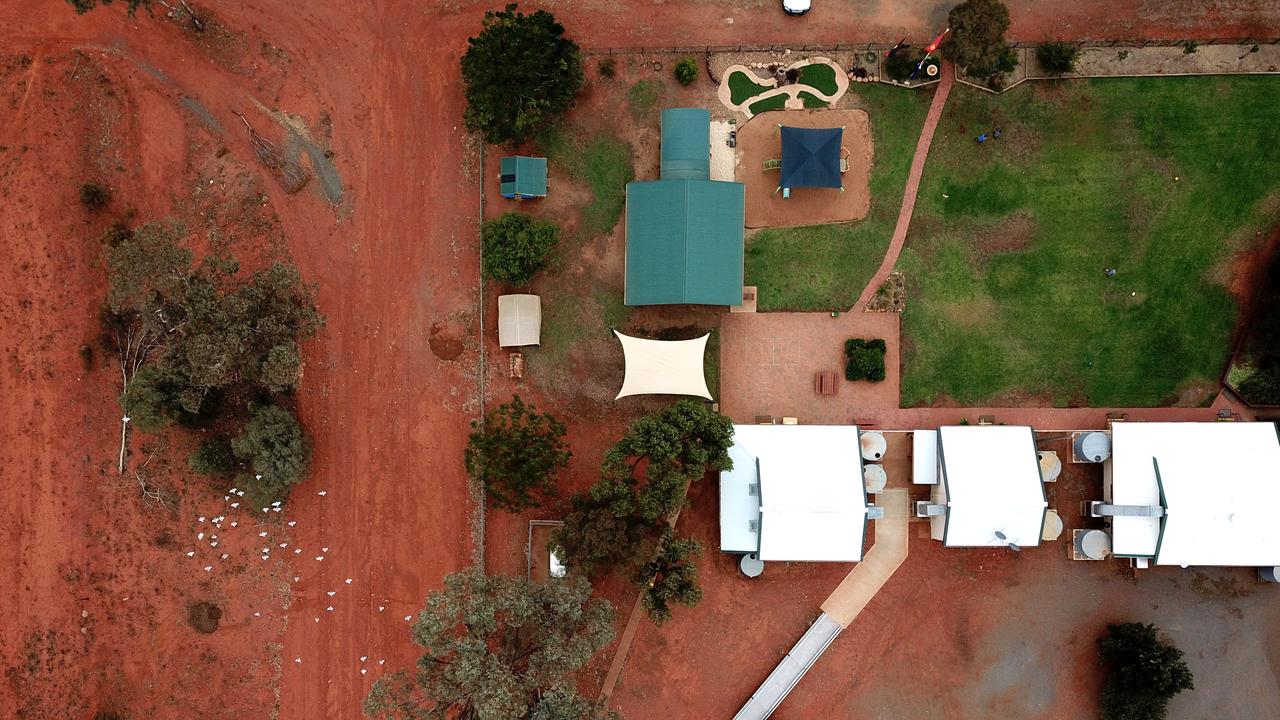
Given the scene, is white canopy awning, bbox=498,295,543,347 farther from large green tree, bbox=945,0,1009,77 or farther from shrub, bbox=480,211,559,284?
large green tree, bbox=945,0,1009,77

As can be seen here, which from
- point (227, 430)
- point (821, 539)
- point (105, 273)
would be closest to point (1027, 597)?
point (821, 539)

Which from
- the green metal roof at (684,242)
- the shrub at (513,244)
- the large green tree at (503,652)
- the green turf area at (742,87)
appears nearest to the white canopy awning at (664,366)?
the green metal roof at (684,242)

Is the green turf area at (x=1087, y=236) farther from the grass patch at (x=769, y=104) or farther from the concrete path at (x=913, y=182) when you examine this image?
the grass patch at (x=769, y=104)

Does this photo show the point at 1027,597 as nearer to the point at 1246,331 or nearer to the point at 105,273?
the point at 1246,331

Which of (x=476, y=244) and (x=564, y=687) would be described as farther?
(x=476, y=244)

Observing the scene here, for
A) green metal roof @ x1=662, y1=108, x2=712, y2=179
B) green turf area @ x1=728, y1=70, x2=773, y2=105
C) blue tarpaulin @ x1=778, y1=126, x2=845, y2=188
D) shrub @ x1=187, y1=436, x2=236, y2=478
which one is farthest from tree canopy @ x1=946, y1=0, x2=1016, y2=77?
shrub @ x1=187, y1=436, x2=236, y2=478

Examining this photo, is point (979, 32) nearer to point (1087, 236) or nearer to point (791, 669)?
point (1087, 236)

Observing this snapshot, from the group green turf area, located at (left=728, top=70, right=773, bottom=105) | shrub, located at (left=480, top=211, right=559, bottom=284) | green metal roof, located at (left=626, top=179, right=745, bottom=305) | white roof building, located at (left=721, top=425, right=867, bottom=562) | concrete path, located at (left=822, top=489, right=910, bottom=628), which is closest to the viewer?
white roof building, located at (left=721, top=425, right=867, bottom=562)
